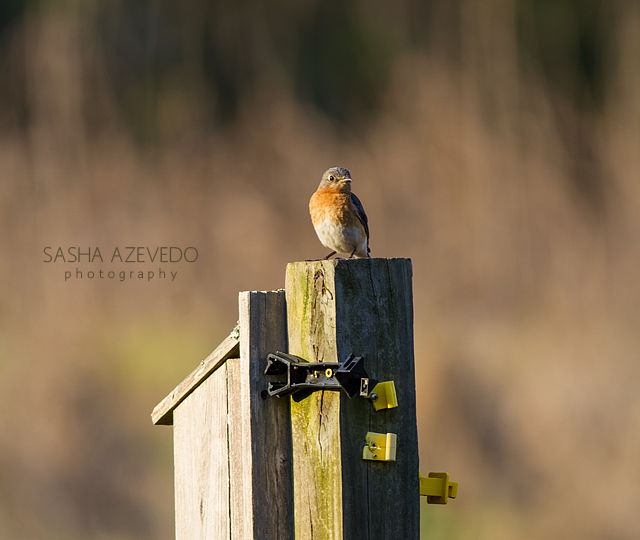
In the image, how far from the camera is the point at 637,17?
8.41 m

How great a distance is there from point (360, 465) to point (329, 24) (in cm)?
730

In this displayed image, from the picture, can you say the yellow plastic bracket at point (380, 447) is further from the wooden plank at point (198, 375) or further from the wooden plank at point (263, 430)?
the wooden plank at point (198, 375)

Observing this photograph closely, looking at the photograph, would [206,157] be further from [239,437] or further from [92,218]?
[239,437]

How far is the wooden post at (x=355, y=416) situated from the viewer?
2.38 metres

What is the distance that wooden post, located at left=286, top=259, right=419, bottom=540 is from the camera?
7.80 ft

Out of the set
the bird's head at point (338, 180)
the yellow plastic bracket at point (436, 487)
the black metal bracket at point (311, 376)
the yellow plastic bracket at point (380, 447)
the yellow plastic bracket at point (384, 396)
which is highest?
the bird's head at point (338, 180)

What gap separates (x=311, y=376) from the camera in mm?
2400

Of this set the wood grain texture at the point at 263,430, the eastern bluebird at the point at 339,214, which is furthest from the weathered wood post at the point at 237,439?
the eastern bluebird at the point at 339,214

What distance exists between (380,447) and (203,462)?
0.85 m

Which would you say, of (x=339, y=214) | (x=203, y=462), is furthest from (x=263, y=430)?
(x=339, y=214)

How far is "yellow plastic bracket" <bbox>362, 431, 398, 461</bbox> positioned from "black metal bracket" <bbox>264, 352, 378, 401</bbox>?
113 mm

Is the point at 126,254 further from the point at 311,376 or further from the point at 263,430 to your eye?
the point at 311,376

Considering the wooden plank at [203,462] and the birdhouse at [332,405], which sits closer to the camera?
the birdhouse at [332,405]

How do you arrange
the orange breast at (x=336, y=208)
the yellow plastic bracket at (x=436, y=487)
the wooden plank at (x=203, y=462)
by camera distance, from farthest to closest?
the orange breast at (x=336, y=208) → the wooden plank at (x=203, y=462) → the yellow plastic bracket at (x=436, y=487)
